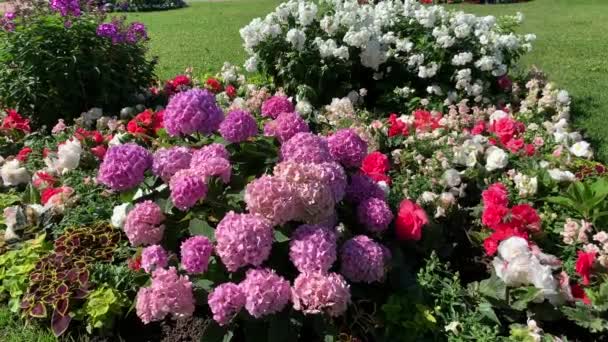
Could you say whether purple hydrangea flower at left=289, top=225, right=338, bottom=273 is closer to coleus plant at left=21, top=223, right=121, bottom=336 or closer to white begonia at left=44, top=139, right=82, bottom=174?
coleus plant at left=21, top=223, right=121, bottom=336

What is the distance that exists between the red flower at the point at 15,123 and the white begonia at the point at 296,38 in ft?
7.27

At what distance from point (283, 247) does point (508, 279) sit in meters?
0.94

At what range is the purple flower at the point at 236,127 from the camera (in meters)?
2.48

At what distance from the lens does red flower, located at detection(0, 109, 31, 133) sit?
4562mm

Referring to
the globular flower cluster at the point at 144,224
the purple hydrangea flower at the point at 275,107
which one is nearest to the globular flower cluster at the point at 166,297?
the globular flower cluster at the point at 144,224

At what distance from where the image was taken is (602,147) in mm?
4645

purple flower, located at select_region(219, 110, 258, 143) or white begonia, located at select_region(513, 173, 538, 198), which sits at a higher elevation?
purple flower, located at select_region(219, 110, 258, 143)

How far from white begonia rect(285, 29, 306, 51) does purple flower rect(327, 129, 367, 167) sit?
2.50 meters

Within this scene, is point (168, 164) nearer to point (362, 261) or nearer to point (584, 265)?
point (362, 261)

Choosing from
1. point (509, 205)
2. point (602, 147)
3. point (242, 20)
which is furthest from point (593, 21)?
point (509, 205)

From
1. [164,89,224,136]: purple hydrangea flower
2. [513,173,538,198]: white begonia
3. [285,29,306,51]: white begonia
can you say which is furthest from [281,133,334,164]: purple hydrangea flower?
[285,29,306,51]: white begonia

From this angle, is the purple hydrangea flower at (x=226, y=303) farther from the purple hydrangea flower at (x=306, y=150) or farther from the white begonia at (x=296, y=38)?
the white begonia at (x=296, y=38)

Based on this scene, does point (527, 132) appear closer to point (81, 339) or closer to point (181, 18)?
point (81, 339)

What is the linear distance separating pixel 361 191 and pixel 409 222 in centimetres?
25
